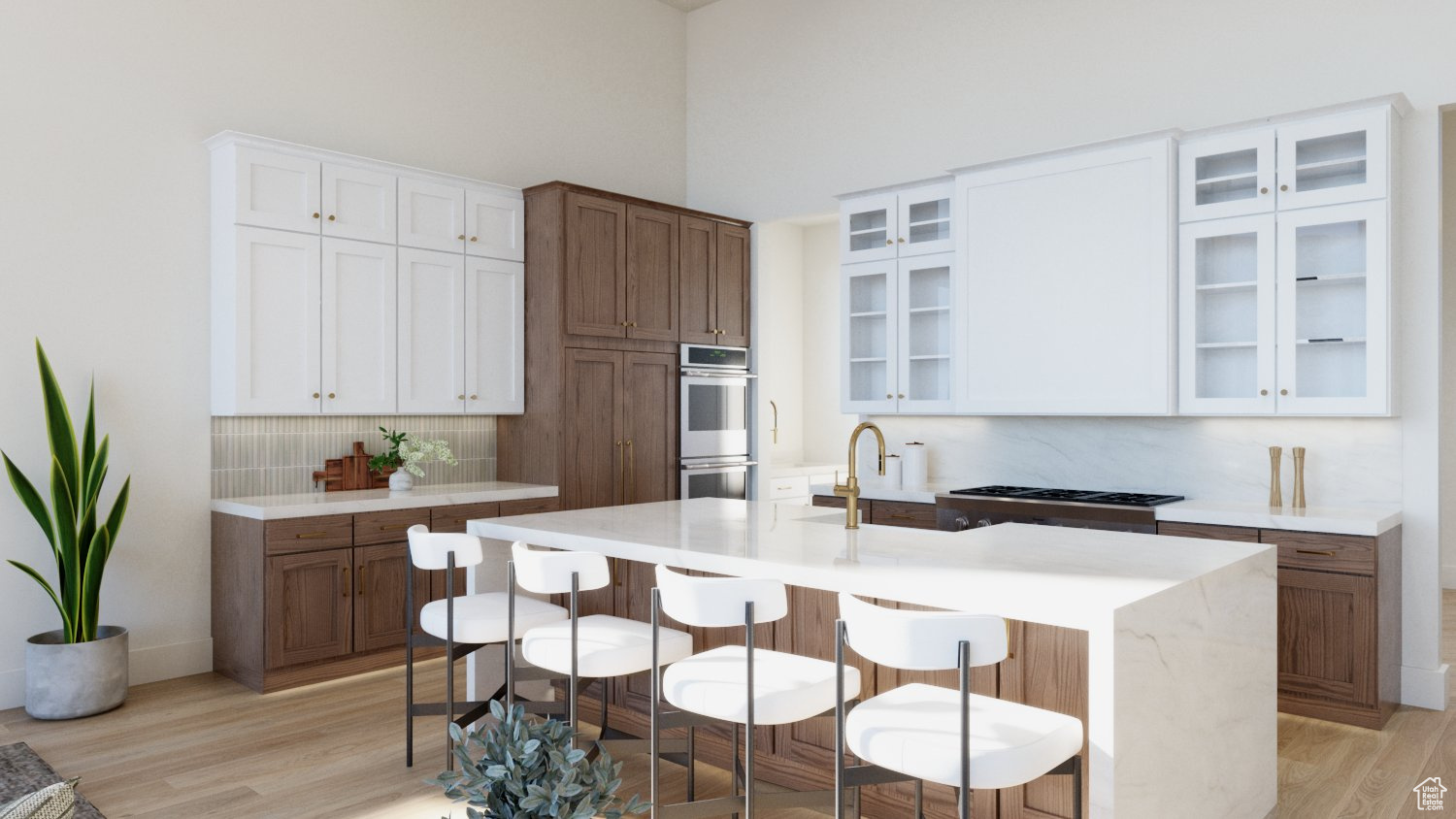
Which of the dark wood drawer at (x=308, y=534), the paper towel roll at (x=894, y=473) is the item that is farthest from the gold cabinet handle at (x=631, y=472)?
the dark wood drawer at (x=308, y=534)

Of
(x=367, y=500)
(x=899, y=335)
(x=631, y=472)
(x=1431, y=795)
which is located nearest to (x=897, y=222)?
(x=899, y=335)

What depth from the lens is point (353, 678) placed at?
465 cm

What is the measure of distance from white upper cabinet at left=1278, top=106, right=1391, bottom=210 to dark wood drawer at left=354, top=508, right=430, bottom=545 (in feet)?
13.8

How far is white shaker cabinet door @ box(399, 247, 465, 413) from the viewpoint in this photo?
16.8 ft

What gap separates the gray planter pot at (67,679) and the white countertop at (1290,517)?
4490mm

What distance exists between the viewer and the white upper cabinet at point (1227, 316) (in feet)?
13.7

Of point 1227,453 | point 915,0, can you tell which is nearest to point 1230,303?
point 1227,453

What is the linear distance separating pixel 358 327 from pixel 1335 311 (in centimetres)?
452

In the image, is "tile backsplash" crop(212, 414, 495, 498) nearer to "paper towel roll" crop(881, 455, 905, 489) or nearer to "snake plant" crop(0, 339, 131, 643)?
"snake plant" crop(0, 339, 131, 643)

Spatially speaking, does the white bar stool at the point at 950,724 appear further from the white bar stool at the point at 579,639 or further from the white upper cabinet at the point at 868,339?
the white upper cabinet at the point at 868,339

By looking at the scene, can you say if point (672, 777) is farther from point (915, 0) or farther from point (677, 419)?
point (915, 0)

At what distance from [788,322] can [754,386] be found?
1212 millimetres

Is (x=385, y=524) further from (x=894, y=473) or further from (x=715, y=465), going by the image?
(x=894, y=473)

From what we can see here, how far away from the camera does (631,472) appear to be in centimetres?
587
